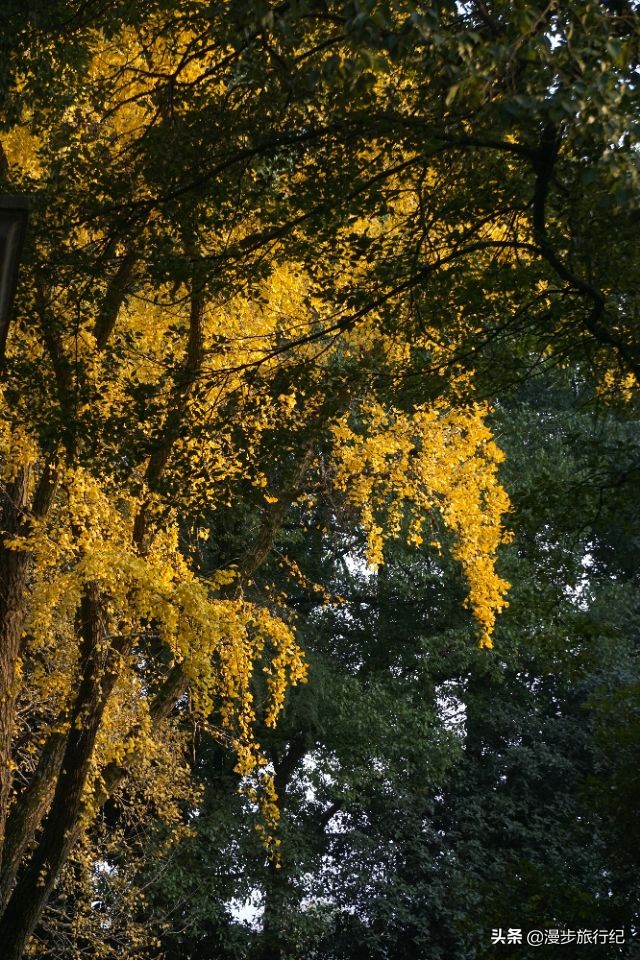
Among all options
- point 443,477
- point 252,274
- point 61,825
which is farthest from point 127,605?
point 443,477

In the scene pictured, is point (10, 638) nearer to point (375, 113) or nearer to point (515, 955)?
point (515, 955)

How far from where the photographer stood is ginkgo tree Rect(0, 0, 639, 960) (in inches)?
164

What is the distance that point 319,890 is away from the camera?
47.2ft

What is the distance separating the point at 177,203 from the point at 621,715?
6.21m

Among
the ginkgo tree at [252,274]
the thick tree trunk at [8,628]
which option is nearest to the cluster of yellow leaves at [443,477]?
the ginkgo tree at [252,274]

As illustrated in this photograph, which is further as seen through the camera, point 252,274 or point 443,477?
point 443,477

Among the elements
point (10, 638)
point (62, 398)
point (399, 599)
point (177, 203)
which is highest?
point (399, 599)

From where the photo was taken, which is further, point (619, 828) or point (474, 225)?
point (619, 828)

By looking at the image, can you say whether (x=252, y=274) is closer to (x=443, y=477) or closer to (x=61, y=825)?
(x=443, y=477)

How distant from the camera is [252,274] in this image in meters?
5.56

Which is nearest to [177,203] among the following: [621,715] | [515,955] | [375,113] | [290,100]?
[290,100]

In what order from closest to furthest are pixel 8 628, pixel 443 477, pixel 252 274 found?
pixel 252 274
pixel 8 628
pixel 443 477

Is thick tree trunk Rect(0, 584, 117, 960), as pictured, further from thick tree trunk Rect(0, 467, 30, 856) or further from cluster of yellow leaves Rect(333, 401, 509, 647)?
cluster of yellow leaves Rect(333, 401, 509, 647)

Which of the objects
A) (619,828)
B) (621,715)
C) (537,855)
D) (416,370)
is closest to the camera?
(416,370)
